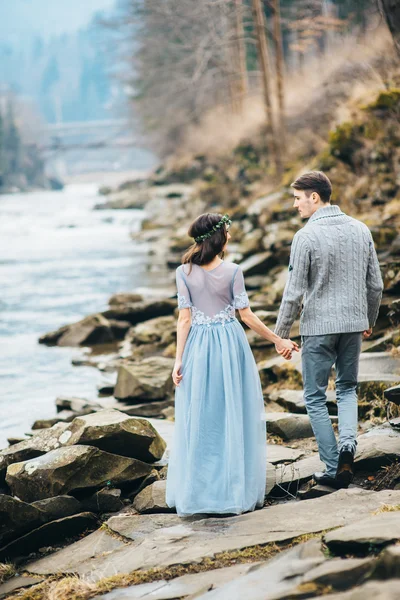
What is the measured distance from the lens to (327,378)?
5180 millimetres

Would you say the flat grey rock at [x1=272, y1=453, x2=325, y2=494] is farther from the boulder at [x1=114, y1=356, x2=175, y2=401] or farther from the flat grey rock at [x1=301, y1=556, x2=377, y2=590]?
the boulder at [x1=114, y1=356, x2=175, y2=401]

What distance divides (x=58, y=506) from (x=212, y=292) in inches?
75.8

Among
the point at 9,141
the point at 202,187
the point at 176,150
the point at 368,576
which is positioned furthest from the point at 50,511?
the point at 9,141

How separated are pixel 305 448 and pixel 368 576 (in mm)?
3550

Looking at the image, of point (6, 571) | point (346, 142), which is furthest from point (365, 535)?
point (346, 142)

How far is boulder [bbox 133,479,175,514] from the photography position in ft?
17.6

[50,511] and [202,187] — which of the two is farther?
[202,187]

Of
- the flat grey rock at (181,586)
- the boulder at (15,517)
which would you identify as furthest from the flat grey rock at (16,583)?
the flat grey rock at (181,586)

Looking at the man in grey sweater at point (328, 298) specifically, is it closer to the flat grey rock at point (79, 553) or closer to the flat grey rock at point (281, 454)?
the flat grey rock at point (281, 454)

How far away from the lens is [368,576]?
2863 millimetres

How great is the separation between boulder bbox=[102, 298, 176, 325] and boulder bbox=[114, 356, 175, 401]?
4668 millimetres

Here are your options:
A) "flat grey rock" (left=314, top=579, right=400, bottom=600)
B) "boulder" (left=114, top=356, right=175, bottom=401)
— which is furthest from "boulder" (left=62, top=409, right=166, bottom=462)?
"flat grey rock" (left=314, top=579, right=400, bottom=600)

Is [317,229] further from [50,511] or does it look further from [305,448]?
[50,511]

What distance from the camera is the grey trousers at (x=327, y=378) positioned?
5.12 meters
